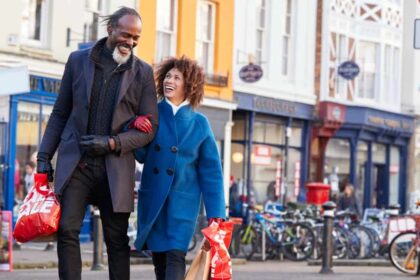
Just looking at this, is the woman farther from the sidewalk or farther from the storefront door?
the storefront door

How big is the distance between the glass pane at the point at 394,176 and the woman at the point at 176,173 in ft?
115

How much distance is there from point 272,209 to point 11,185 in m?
5.34

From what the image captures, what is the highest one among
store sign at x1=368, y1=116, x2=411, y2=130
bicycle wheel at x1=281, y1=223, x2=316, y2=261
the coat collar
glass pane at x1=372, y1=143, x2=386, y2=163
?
store sign at x1=368, y1=116, x2=411, y2=130

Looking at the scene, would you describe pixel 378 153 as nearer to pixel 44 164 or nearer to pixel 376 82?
pixel 376 82

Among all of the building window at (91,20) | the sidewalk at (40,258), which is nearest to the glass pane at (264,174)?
the building window at (91,20)

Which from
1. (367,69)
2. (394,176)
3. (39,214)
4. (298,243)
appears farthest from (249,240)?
(394,176)

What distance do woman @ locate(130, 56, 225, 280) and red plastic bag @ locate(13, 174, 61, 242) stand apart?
2.16ft

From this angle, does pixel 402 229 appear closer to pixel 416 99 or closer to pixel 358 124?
pixel 358 124

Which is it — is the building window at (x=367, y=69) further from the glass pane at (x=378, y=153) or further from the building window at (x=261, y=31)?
the building window at (x=261, y=31)

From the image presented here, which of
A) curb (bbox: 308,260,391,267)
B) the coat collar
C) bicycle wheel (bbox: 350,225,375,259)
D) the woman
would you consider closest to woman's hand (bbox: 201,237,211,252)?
the woman

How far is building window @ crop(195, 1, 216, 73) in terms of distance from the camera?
31250 millimetres

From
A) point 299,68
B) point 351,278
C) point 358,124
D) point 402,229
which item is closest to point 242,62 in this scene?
point 299,68

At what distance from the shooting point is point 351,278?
15.3m

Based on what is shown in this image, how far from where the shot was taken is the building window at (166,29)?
2950 centimetres
